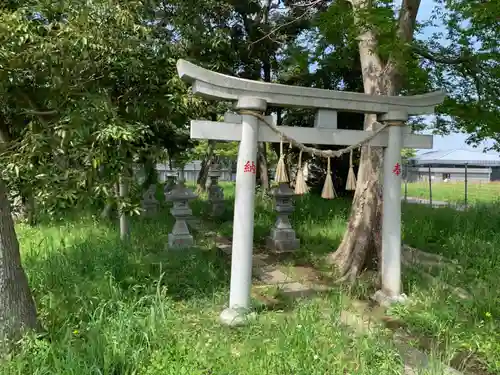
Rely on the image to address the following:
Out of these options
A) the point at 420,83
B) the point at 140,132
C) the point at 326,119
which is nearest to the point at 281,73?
the point at 420,83

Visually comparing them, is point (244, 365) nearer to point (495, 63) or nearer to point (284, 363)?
point (284, 363)

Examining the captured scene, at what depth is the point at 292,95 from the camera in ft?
13.6

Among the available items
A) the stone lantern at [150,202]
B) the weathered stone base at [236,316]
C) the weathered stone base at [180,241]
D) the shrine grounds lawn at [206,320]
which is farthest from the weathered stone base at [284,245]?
the stone lantern at [150,202]

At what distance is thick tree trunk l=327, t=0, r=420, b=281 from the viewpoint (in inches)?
225

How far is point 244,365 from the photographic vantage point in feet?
9.38

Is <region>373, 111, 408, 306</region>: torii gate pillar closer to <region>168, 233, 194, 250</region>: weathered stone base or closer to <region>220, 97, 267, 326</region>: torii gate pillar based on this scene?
<region>220, 97, 267, 326</region>: torii gate pillar

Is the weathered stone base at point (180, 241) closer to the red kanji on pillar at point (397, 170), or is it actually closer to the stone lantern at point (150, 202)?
the stone lantern at point (150, 202)

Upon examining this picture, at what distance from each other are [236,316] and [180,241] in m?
3.32

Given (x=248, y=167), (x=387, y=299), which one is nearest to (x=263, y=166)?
(x=387, y=299)

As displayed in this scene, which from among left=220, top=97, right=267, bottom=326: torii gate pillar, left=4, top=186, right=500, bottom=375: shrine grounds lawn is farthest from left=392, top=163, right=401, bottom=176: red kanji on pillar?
left=220, top=97, right=267, bottom=326: torii gate pillar

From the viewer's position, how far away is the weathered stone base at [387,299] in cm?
452

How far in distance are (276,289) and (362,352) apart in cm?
188

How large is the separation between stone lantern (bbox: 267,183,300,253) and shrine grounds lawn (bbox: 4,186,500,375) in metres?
0.65

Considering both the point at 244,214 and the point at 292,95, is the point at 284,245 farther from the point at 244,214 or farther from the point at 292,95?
the point at 292,95
